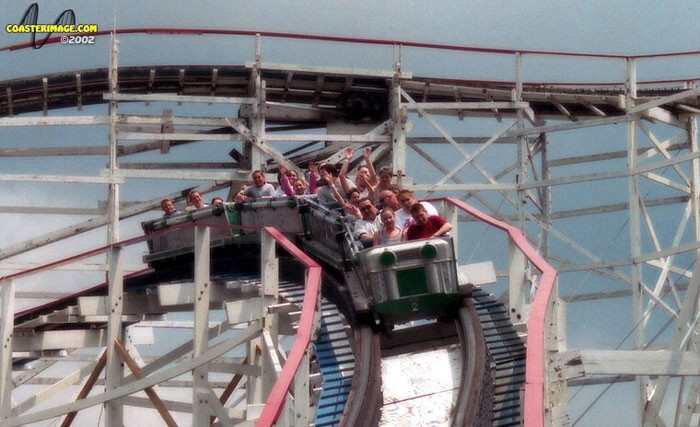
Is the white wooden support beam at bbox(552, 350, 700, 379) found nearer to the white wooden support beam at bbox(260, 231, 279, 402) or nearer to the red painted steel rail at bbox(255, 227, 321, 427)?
the white wooden support beam at bbox(260, 231, 279, 402)

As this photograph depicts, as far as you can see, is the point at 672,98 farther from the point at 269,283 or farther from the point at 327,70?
the point at 269,283

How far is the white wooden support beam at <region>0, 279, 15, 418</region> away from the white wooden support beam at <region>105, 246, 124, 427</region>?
1274 millimetres

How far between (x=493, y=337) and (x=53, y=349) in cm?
841

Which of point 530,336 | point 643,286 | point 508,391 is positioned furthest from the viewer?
point 643,286

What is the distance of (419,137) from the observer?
27.6 m

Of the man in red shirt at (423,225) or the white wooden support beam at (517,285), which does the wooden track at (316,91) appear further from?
the white wooden support beam at (517,285)

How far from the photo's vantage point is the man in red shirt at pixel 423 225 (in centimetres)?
1487

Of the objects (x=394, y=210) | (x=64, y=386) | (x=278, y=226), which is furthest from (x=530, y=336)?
(x=64, y=386)

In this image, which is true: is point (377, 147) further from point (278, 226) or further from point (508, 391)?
point (508, 391)

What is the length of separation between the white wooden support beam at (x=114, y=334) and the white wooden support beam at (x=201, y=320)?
1.53 meters

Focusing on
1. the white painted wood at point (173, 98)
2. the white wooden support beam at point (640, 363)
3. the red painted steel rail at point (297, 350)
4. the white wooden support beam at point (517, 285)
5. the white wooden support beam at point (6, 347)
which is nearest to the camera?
the red painted steel rail at point (297, 350)

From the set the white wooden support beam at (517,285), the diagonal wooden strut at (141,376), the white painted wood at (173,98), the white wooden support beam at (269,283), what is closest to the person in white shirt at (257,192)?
the diagonal wooden strut at (141,376)

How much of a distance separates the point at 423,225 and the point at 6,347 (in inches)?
267

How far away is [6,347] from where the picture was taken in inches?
749
